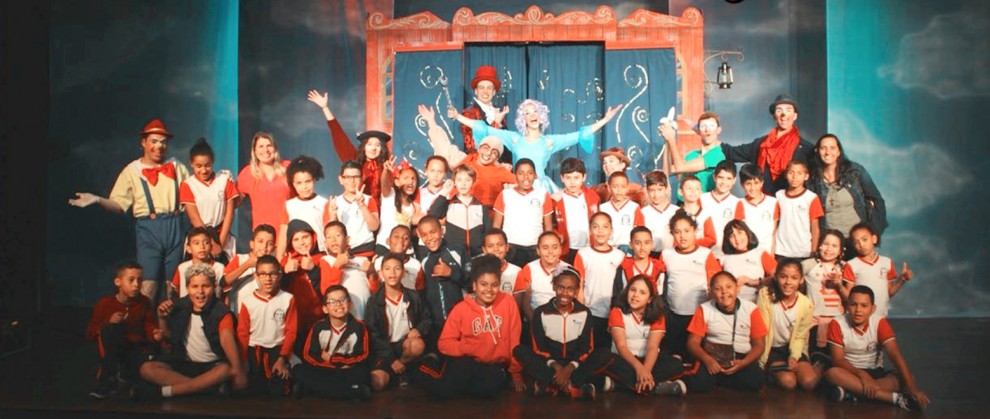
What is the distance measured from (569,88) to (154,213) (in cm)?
370

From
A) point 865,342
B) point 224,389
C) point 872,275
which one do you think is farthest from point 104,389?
point 872,275

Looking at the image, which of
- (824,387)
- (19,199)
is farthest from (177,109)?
(824,387)

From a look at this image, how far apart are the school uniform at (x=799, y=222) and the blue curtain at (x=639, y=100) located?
2215mm

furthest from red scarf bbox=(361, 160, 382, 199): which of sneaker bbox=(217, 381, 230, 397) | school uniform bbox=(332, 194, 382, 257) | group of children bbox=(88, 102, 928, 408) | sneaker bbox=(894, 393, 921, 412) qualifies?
sneaker bbox=(894, 393, 921, 412)

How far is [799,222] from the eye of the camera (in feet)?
18.2

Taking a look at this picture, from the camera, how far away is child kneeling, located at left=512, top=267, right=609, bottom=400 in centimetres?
469

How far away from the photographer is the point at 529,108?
6949 mm

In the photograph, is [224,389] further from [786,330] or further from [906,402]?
[906,402]

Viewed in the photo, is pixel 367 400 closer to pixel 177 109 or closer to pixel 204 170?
pixel 204 170

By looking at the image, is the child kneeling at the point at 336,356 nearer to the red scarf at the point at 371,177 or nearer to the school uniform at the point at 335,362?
the school uniform at the point at 335,362

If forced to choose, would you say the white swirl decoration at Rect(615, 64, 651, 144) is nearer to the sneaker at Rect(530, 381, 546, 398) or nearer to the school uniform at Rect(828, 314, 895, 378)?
the school uniform at Rect(828, 314, 895, 378)

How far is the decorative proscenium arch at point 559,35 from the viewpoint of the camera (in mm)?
7828

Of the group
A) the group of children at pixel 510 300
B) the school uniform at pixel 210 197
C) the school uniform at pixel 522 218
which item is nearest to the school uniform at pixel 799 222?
the group of children at pixel 510 300

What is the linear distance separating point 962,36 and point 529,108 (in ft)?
12.9
